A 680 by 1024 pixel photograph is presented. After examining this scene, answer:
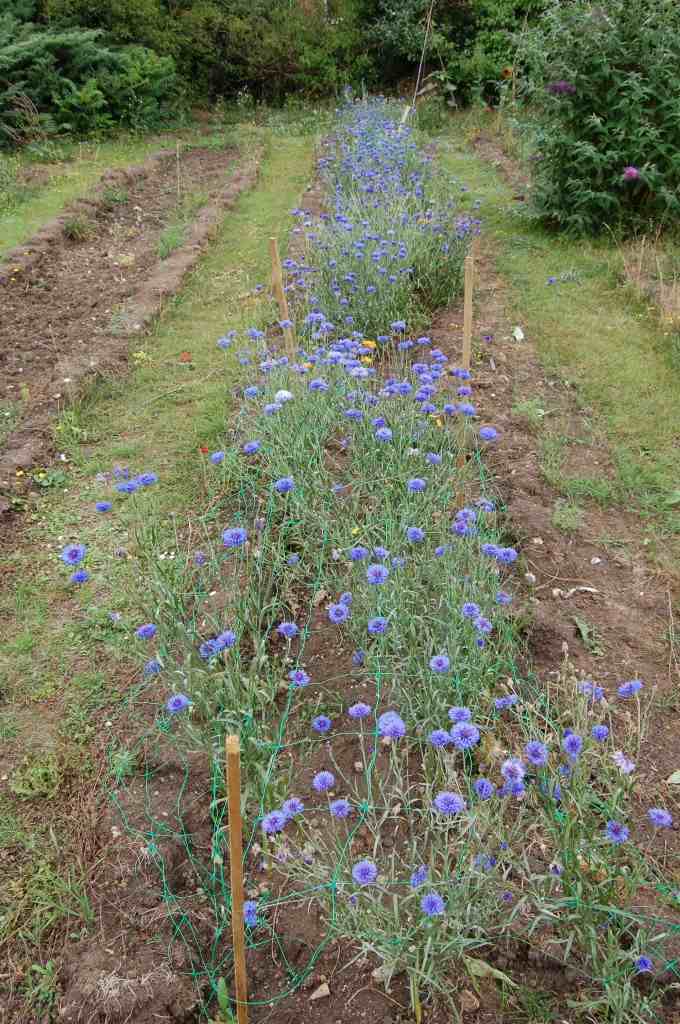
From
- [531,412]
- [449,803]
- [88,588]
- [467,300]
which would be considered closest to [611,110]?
[531,412]

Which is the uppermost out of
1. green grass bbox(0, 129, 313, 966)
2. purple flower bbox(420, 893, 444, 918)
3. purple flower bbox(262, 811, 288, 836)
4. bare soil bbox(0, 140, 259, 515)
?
purple flower bbox(420, 893, 444, 918)

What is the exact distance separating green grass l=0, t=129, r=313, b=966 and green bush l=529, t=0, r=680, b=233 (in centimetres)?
270

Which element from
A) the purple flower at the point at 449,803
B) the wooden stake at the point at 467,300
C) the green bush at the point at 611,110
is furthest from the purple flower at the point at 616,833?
the green bush at the point at 611,110

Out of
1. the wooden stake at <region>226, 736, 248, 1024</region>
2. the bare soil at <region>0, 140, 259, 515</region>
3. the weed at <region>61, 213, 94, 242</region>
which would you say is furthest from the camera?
the weed at <region>61, 213, 94, 242</region>

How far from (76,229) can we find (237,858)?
701 cm

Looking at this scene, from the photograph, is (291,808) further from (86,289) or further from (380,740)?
(86,289)

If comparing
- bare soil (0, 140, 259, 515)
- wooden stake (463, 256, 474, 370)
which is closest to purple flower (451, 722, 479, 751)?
wooden stake (463, 256, 474, 370)

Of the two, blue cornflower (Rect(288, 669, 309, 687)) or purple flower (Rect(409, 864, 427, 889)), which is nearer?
purple flower (Rect(409, 864, 427, 889))

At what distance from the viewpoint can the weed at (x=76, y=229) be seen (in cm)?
725

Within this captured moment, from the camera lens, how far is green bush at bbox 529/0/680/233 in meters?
5.96

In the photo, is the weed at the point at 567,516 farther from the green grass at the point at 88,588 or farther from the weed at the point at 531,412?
the green grass at the point at 88,588

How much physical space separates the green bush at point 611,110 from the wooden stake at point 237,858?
5.93m

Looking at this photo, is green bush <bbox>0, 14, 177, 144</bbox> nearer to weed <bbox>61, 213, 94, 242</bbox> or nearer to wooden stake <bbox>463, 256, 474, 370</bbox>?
weed <bbox>61, 213, 94, 242</bbox>

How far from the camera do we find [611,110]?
6086mm
